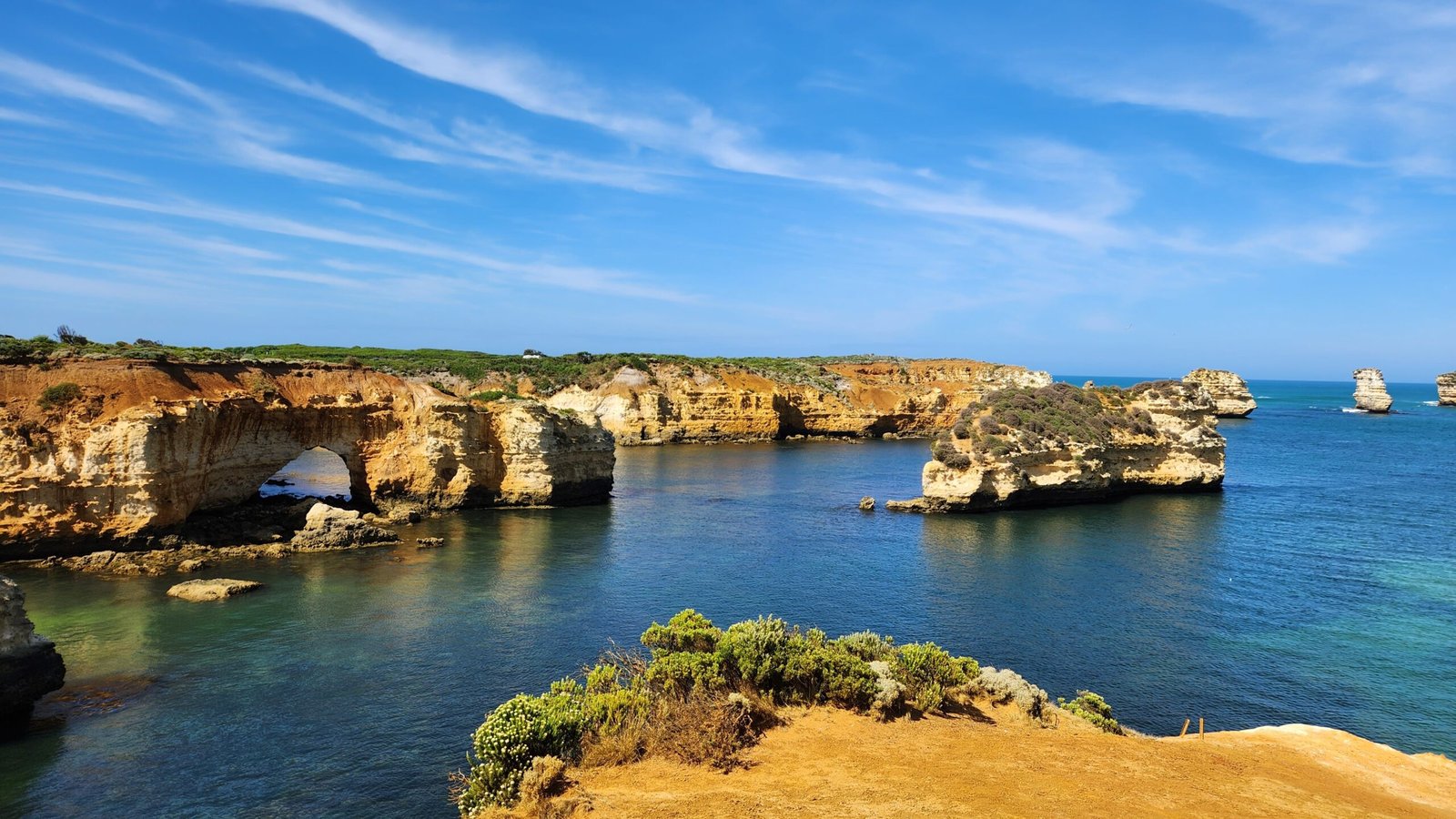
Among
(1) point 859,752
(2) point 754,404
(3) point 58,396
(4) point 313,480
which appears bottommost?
(4) point 313,480

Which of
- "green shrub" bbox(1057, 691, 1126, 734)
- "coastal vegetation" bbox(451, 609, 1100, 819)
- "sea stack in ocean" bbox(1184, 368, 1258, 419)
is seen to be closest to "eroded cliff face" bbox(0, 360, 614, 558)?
"coastal vegetation" bbox(451, 609, 1100, 819)

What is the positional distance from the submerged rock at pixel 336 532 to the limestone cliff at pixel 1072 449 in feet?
96.8

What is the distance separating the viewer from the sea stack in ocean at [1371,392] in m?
149

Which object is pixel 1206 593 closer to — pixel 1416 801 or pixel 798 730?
pixel 1416 801

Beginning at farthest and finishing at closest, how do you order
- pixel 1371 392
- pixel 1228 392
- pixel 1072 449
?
pixel 1371 392
pixel 1228 392
pixel 1072 449

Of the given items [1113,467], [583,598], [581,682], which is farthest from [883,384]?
[581,682]

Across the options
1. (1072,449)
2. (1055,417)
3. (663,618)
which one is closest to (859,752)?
(663,618)

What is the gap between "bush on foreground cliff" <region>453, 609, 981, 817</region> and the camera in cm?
1307

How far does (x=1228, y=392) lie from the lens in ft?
459

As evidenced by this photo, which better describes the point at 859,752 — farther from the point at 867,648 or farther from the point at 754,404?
the point at 754,404

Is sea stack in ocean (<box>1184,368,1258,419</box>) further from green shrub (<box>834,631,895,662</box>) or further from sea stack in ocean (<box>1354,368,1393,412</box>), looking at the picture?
green shrub (<box>834,631,895,662</box>)

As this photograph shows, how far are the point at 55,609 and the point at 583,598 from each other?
56.9 feet

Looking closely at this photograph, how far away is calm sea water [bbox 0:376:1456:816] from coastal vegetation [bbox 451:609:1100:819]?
3226mm

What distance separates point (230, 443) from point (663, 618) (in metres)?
25.3
